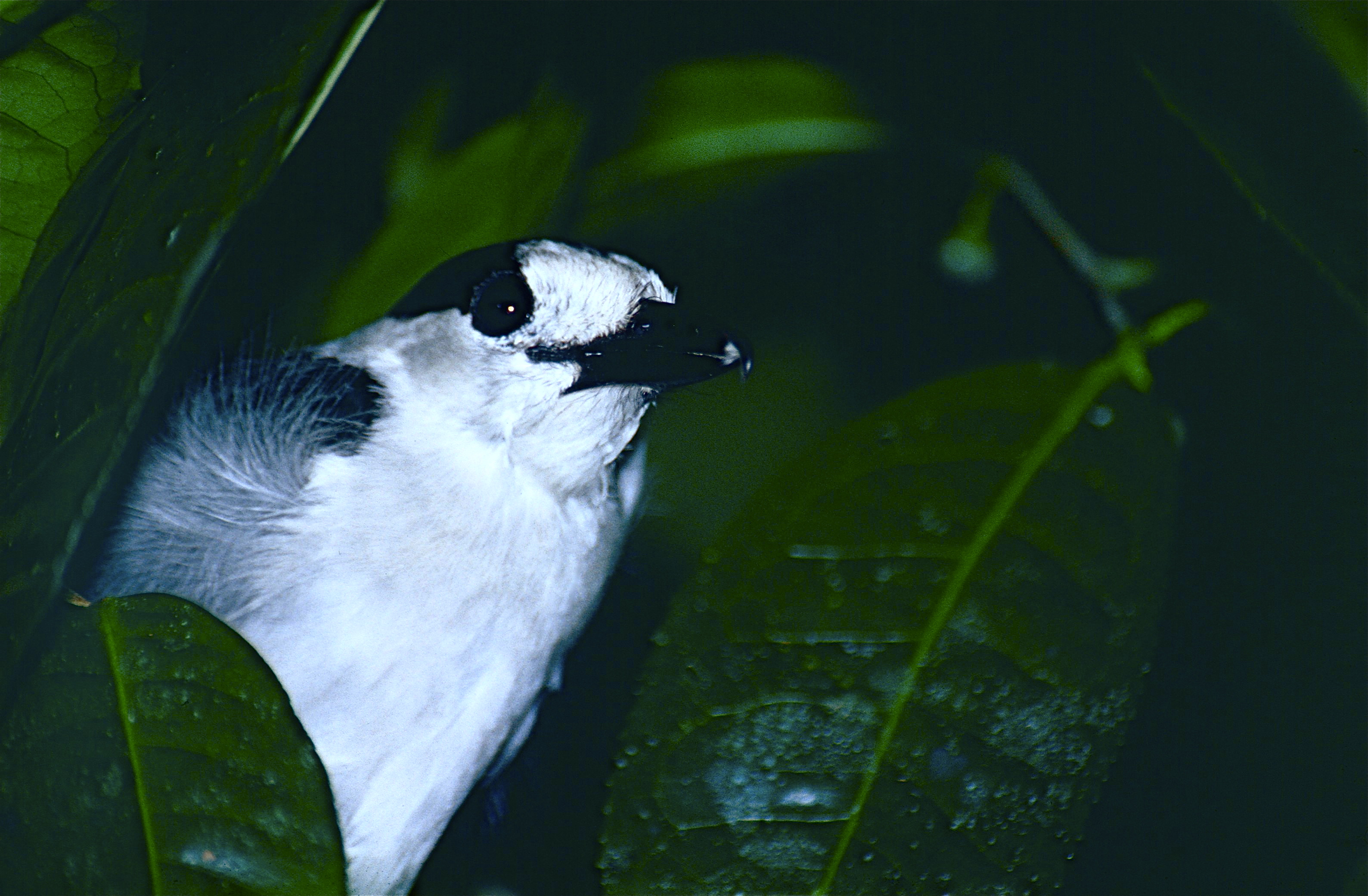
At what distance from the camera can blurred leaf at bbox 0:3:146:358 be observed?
0.85 feet

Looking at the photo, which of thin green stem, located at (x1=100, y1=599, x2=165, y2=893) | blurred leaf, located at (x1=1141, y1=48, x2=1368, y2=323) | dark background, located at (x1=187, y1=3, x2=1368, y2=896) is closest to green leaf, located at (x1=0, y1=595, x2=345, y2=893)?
thin green stem, located at (x1=100, y1=599, x2=165, y2=893)

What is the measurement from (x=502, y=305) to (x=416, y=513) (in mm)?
104

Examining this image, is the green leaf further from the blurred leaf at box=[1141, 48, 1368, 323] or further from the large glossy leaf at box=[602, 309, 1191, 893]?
the blurred leaf at box=[1141, 48, 1368, 323]

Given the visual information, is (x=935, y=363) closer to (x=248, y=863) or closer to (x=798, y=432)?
(x=798, y=432)

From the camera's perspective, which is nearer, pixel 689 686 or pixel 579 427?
pixel 689 686

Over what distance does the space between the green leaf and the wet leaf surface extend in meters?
0.09

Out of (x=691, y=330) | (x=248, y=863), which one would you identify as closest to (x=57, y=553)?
(x=248, y=863)

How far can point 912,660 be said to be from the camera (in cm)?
28

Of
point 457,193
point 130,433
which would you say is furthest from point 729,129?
point 130,433

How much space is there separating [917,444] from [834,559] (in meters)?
0.04

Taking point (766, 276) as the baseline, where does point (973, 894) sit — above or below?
below

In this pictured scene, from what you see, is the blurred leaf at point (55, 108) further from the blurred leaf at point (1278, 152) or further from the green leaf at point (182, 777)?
the blurred leaf at point (1278, 152)

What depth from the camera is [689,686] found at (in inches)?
10.9

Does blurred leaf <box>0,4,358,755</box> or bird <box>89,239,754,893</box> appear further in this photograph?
bird <box>89,239,754,893</box>
